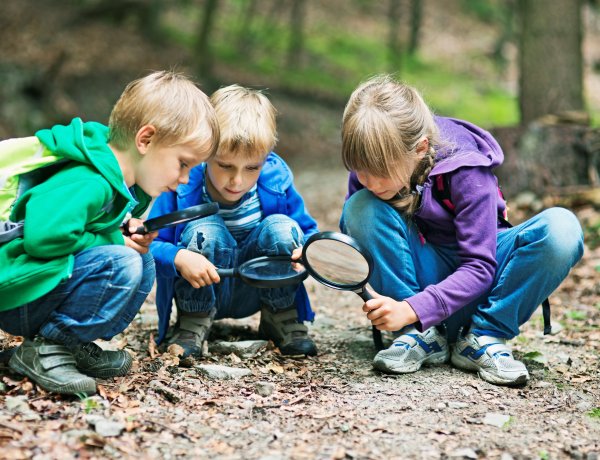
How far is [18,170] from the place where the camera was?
2.51 metres

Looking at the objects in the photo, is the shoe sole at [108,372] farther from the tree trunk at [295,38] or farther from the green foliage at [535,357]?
the tree trunk at [295,38]

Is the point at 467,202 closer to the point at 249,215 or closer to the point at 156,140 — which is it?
the point at 249,215

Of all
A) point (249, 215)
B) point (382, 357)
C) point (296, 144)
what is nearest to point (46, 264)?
point (249, 215)

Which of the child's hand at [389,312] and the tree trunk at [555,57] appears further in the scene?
the tree trunk at [555,57]

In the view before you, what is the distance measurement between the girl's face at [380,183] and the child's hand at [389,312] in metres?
0.48

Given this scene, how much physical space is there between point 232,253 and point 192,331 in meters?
0.41

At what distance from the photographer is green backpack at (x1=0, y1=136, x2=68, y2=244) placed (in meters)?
2.49

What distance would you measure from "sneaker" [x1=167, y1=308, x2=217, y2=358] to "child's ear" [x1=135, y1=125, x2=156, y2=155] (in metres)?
0.93

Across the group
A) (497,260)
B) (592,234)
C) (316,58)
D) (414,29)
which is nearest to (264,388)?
(497,260)

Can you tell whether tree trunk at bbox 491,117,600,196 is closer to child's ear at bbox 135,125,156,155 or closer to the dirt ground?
the dirt ground

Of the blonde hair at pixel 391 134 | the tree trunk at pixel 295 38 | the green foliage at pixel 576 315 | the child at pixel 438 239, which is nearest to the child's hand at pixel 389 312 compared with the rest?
the child at pixel 438 239

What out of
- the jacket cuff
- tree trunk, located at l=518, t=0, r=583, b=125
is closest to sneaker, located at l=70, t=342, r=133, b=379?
the jacket cuff

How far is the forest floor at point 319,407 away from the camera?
231 centimetres

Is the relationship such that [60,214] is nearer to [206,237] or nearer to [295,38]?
[206,237]
